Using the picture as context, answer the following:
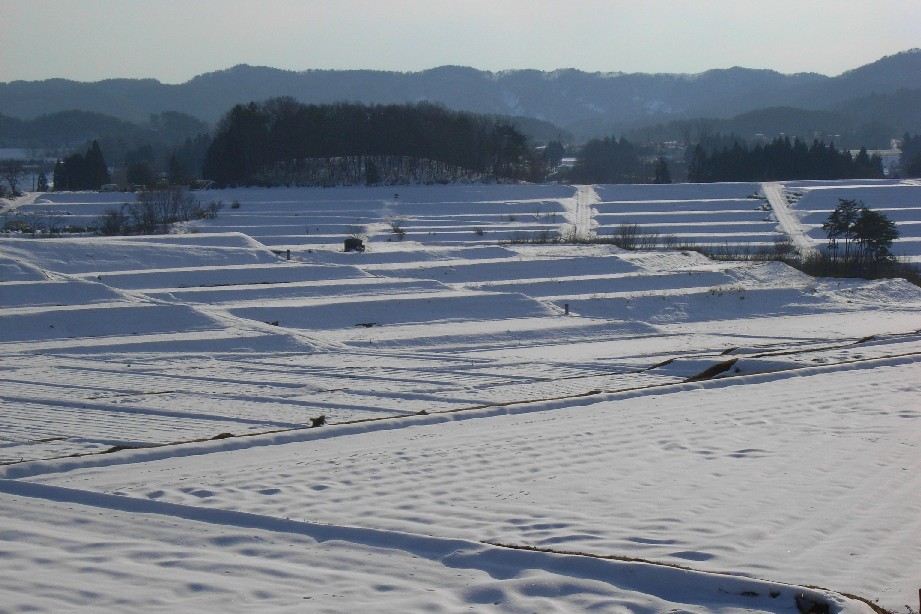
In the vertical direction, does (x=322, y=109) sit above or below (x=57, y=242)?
above

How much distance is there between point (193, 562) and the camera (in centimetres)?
656

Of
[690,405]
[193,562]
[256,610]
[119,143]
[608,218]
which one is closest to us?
[256,610]

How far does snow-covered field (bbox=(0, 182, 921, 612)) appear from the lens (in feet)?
20.6

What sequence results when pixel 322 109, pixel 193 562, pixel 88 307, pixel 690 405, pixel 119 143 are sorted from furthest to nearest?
pixel 119 143 → pixel 322 109 → pixel 88 307 → pixel 690 405 → pixel 193 562

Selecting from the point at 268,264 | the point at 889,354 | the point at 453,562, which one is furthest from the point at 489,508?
the point at 268,264

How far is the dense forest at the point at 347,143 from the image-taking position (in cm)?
6831

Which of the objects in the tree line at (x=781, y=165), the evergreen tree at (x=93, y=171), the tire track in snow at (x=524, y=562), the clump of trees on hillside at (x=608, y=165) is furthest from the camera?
the clump of trees on hillside at (x=608, y=165)

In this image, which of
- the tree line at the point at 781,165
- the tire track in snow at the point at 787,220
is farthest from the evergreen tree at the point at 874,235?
the tree line at the point at 781,165

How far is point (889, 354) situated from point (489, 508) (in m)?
11.3

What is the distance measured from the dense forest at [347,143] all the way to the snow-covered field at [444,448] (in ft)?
130

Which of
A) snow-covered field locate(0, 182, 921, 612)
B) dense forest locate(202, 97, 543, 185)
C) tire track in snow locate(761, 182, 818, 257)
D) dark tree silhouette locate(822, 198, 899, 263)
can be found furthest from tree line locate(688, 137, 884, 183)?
snow-covered field locate(0, 182, 921, 612)

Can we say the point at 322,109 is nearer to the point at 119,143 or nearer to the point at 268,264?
the point at 268,264

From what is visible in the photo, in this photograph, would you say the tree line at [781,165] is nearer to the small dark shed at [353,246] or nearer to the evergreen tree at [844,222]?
the evergreen tree at [844,222]

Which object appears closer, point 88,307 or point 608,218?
point 88,307
